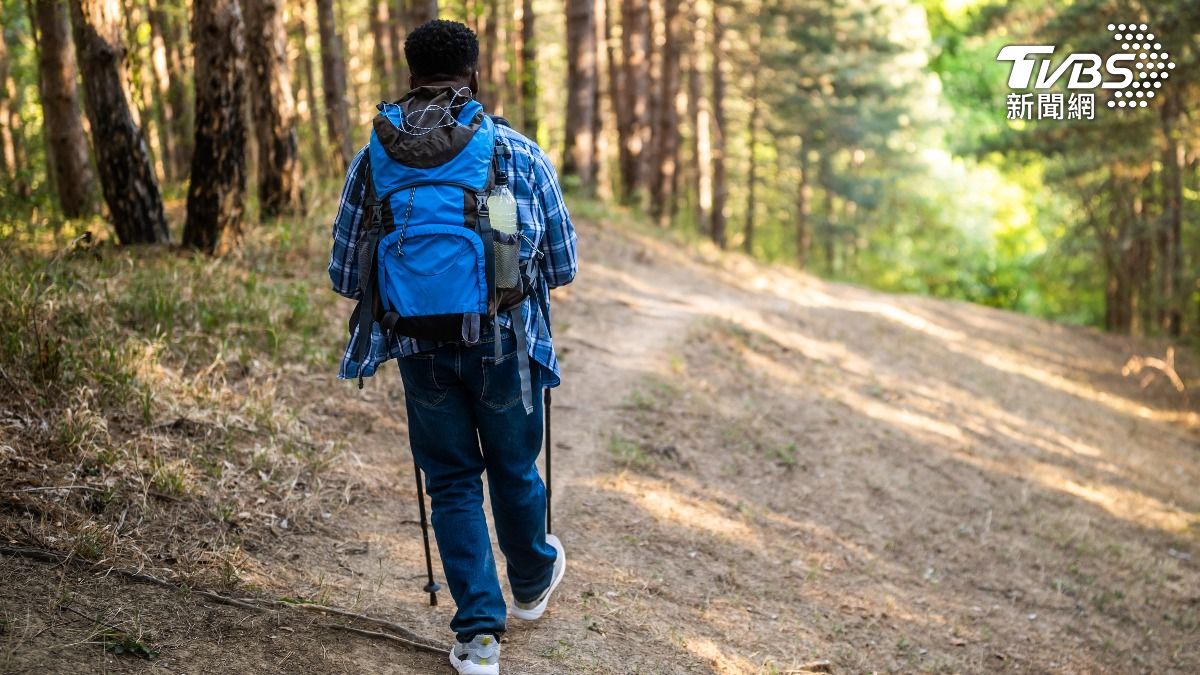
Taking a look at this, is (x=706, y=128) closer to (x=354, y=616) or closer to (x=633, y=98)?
(x=633, y=98)

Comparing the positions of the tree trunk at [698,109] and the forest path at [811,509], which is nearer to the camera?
the forest path at [811,509]

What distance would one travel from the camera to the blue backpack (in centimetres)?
341

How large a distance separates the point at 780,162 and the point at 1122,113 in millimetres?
17114

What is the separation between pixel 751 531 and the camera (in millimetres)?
6438

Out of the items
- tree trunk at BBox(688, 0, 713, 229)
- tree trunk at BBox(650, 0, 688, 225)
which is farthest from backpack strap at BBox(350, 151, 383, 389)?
tree trunk at BBox(650, 0, 688, 225)

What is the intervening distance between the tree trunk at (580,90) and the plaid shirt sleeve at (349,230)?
13.4 m

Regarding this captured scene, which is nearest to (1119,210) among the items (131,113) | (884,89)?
(884,89)

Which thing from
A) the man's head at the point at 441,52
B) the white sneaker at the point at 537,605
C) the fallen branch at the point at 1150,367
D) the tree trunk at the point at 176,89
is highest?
the tree trunk at the point at 176,89

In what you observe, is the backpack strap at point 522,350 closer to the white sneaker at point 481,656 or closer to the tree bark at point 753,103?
the white sneaker at point 481,656

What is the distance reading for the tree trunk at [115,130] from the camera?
7582 millimetres

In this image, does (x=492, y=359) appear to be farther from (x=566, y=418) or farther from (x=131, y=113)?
(x=131, y=113)

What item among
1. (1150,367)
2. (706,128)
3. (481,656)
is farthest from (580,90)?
(481,656)

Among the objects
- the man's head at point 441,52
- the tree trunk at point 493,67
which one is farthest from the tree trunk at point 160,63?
the man's head at point 441,52

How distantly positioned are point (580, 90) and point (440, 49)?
13.6 metres
